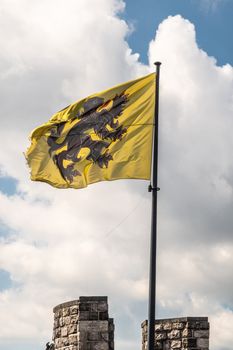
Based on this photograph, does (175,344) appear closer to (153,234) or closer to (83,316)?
(83,316)

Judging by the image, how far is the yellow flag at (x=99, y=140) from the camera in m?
13.7

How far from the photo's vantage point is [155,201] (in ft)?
43.1

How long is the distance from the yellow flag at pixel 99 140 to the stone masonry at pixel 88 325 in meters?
2.26

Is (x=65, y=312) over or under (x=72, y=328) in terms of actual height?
over

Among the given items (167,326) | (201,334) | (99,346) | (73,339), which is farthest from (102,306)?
(201,334)

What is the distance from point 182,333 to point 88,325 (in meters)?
1.79

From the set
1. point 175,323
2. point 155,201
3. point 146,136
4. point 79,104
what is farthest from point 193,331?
point 79,104

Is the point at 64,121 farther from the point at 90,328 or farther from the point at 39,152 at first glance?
the point at 90,328

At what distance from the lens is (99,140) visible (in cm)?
1426

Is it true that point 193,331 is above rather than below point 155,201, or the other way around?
below

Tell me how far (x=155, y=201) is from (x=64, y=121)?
9.39ft

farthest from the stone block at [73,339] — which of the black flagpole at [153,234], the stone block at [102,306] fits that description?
the black flagpole at [153,234]

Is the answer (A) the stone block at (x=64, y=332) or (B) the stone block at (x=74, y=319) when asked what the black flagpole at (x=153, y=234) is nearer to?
(B) the stone block at (x=74, y=319)

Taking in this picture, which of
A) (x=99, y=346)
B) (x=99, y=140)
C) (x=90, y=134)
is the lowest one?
(x=99, y=346)
